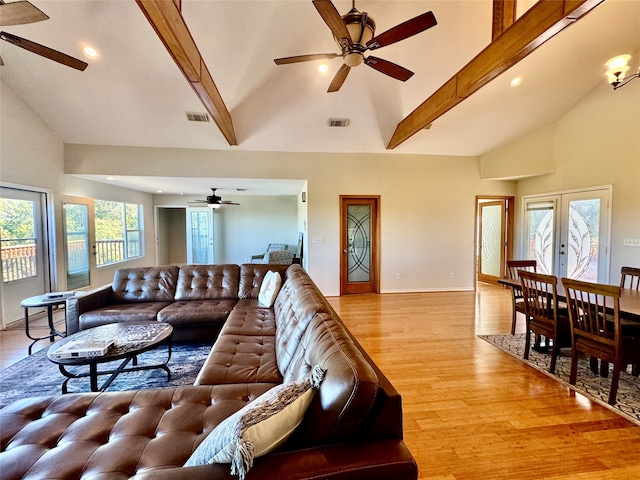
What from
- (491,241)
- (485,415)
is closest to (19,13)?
(485,415)

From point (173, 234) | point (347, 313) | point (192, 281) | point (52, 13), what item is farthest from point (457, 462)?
point (173, 234)

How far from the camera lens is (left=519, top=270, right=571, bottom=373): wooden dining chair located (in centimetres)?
274

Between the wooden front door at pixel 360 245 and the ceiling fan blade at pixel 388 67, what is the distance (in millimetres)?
3080

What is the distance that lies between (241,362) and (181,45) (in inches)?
106

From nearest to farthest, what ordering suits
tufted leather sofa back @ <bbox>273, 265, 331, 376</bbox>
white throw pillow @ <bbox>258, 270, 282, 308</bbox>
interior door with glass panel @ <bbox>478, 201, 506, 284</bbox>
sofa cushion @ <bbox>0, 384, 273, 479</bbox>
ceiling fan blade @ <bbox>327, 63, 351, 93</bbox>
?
sofa cushion @ <bbox>0, 384, 273, 479</bbox>
tufted leather sofa back @ <bbox>273, 265, 331, 376</bbox>
ceiling fan blade @ <bbox>327, 63, 351, 93</bbox>
white throw pillow @ <bbox>258, 270, 282, 308</bbox>
interior door with glass panel @ <bbox>478, 201, 506, 284</bbox>

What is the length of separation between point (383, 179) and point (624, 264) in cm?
389

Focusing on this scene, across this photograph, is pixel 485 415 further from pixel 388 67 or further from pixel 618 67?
pixel 618 67

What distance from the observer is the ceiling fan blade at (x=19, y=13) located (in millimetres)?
1964

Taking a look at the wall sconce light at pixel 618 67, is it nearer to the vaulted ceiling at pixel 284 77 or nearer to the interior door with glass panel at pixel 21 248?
the vaulted ceiling at pixel 284 77

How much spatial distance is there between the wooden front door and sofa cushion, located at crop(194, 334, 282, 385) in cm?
361

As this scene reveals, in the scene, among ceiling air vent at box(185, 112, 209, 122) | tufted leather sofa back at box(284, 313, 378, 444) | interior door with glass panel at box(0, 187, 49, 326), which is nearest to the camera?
tufted leather sofa back at box(284, 313, 378, 444)

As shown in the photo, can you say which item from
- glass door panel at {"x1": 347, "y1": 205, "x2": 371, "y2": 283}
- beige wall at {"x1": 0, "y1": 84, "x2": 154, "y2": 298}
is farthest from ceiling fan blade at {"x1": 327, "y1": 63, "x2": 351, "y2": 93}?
beige wall at {"x1": 0, "y1": 84, "x2": 154, "y2": 298}

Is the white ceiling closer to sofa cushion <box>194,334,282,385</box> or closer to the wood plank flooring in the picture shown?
sofa cushion <box>194,334,282,385</box>

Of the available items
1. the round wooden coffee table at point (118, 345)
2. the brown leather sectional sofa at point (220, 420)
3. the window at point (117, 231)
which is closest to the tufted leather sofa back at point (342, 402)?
the brown leather sectional sofa at point (220, 420)
